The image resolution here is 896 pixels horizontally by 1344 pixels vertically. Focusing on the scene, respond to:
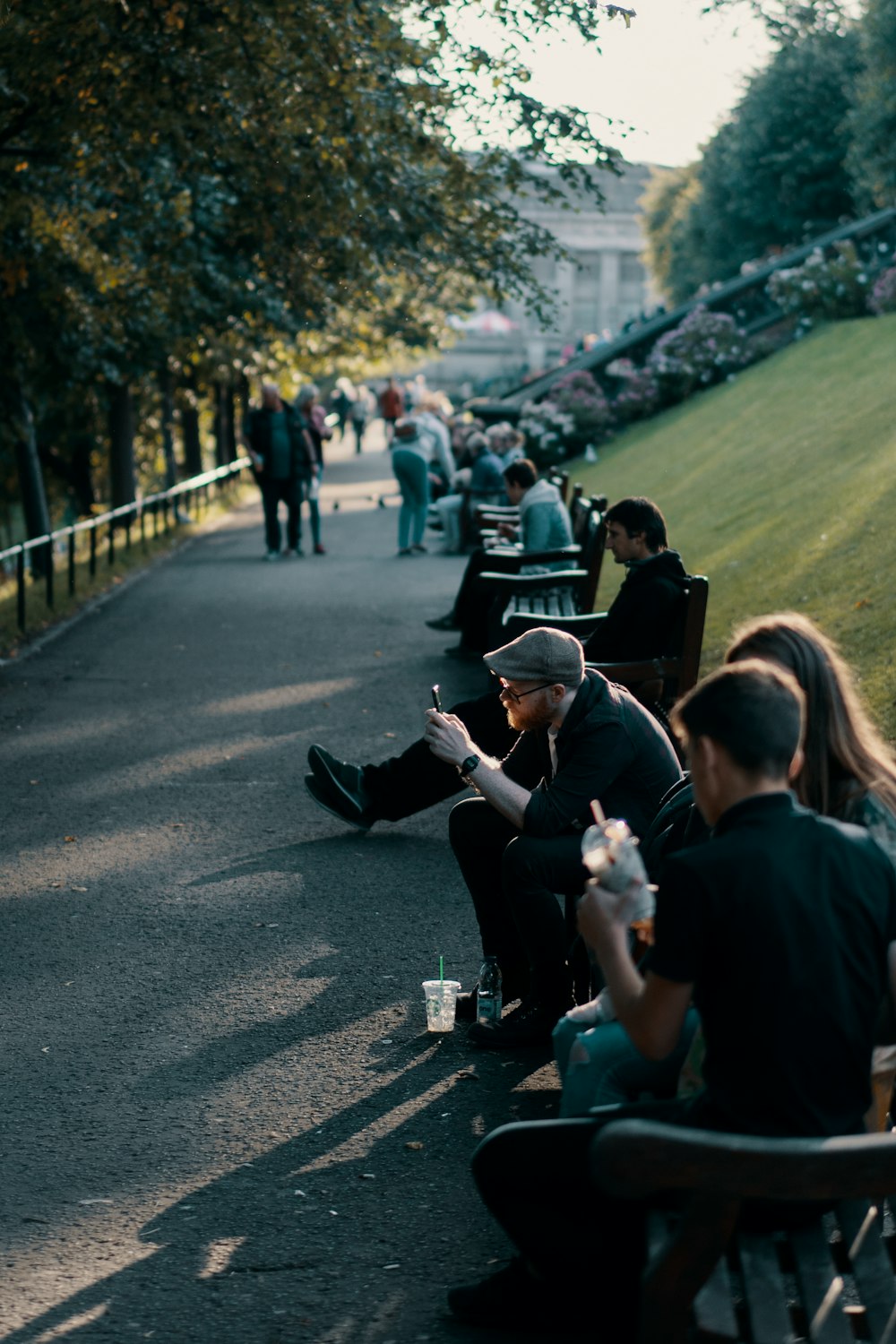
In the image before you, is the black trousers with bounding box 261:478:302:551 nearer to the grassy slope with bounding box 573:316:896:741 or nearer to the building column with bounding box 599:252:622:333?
the grassy slope with bounding box 573:316:896:741

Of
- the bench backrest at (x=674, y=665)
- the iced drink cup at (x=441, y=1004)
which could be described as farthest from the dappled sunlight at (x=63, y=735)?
the iced drink cup at (x=441, y=1004)

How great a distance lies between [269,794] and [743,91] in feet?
134

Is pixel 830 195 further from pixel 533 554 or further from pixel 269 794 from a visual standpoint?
pixel 269 794

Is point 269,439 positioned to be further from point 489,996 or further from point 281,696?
point 489,996

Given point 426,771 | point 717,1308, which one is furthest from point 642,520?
point 717,1308

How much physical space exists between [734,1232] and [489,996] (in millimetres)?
2460

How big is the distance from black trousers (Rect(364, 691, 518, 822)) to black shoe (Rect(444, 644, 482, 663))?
4.97 metres

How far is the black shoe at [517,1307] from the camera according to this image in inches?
144

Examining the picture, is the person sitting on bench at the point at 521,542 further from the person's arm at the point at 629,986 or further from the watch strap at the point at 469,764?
the person's arm at the point at 629,986

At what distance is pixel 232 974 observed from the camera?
20.5 feet

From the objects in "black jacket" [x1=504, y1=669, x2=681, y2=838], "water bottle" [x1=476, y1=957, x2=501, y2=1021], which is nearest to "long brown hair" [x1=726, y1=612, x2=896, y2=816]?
"black jacket" [x1=504, y1=669, x2=681, y2=838]

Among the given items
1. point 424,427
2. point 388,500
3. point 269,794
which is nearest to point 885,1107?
point 269,794

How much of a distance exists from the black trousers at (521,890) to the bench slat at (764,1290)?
2160 millimetres

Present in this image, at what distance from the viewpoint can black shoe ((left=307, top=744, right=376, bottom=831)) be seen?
8.25 meters
